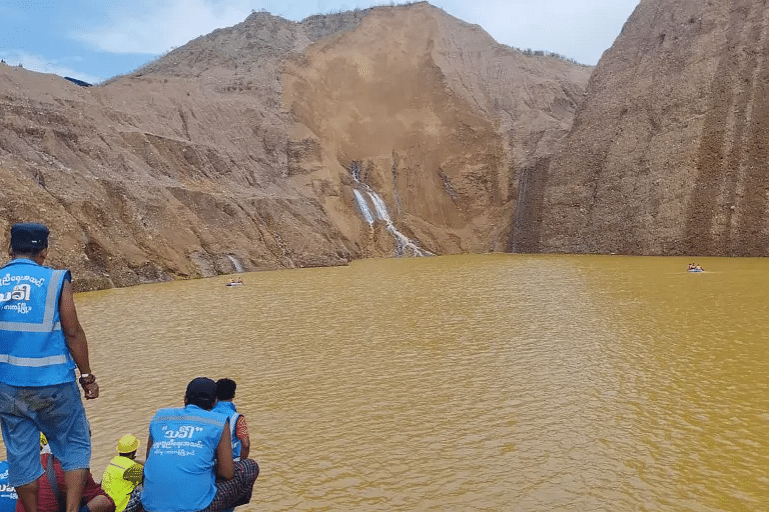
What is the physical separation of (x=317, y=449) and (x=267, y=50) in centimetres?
5728

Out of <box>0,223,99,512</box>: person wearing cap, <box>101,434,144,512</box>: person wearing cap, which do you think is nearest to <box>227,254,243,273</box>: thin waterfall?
<box>101,434,144,512</box>: person wearing cap

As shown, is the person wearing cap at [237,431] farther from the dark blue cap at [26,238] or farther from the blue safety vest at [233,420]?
the dark blue cap at [26,238]

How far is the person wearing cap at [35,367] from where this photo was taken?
3.82 meters

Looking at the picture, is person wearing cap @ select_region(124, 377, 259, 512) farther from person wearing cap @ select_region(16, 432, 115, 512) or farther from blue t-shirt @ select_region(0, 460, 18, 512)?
blue t-shirt @ select_region(0, 460, 18, 512)

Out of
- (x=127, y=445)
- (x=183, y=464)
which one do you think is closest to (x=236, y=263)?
(x=127, y=445)

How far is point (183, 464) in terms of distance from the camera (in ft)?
12.7

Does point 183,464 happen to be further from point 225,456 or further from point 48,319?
point 48,319

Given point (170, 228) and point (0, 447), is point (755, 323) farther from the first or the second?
point (170, 228)

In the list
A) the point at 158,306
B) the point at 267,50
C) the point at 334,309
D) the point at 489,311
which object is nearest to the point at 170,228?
the point at 158,306

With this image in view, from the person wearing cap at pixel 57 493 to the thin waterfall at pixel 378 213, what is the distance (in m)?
37.9

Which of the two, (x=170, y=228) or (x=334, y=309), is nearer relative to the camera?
(x=334, y=309)

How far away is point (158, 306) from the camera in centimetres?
1816

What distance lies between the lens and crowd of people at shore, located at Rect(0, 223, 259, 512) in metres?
3.83

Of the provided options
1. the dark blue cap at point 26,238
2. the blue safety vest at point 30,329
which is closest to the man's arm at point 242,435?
the blue safety vest at point 30,329
